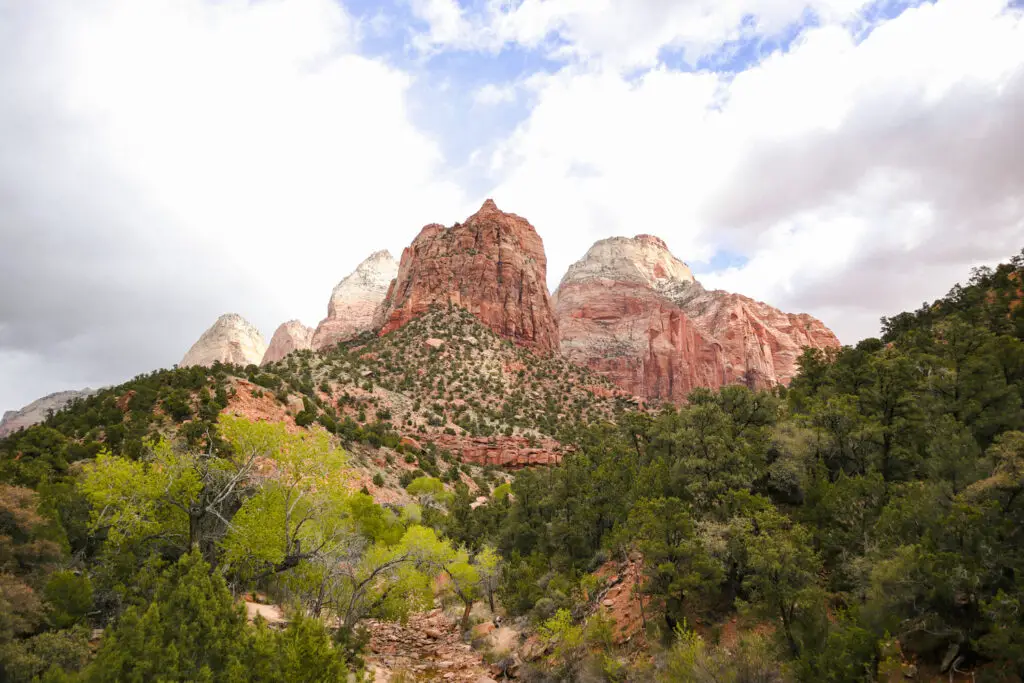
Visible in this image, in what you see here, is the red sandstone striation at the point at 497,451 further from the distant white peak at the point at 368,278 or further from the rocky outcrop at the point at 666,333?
the distant white peak at the point at 368,278

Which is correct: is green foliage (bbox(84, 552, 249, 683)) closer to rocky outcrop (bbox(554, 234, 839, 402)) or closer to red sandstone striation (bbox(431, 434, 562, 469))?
red sandstone striation (bbox(431, 434, 562, 469))

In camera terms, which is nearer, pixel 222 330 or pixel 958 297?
pixel 958 297

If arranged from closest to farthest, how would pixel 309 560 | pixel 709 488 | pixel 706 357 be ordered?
pixel 309 560, pixel 709 488, pixel 706 357

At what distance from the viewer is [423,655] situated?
23172 mm

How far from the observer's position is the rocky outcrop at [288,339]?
173m

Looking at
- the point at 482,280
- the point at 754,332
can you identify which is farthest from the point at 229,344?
the point at 754,332

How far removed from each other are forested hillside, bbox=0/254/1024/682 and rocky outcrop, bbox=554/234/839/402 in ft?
336

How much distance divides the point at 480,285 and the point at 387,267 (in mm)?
111859

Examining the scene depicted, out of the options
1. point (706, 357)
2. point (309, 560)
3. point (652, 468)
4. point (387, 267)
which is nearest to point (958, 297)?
point (652, 468)

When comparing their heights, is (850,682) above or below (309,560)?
below

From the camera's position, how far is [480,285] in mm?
93625

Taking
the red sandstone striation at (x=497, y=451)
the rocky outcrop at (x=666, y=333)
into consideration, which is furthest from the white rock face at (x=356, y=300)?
the red sandstone striation at (x=497, y=451)

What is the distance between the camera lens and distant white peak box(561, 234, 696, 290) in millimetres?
163650

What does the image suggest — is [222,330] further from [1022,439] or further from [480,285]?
[1022,439]
